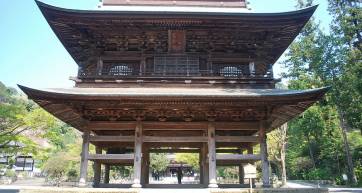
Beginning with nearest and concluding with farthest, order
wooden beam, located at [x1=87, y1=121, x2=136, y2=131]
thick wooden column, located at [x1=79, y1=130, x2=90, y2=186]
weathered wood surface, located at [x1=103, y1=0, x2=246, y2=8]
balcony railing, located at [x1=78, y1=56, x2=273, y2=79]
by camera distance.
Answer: thick wooden column, located at [x1=79, y1=130, x2=90, y2=186]
wooden beam, located at [x1=87, y1=121, x2=136, y2=131]
balcony railing, located at [x1=78, y1=56, x2=273, y2=79]
weathered wood surface, located at [x1=103, y1=0, x2=246, y2=8]

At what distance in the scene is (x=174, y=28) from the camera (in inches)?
576

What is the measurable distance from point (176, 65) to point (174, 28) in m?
1.86

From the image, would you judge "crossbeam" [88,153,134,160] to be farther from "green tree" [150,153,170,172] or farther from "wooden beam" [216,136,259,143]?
"green tree" [150,153,170,172]

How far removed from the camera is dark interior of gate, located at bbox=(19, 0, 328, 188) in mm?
12789

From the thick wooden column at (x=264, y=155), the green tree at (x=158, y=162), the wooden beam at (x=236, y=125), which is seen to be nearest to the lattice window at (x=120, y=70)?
the wooden beam at (x=236, y=125)

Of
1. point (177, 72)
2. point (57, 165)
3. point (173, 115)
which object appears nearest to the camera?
point (173, 115)

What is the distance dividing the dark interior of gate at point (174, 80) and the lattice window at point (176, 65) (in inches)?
2.0

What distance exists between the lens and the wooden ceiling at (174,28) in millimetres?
13797

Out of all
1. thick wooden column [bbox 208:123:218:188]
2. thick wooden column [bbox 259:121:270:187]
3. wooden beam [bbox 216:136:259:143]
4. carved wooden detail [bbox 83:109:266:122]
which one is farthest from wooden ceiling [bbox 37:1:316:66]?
wooden beam [bbox 216:136:259:143]

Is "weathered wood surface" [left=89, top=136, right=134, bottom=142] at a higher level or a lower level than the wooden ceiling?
lower

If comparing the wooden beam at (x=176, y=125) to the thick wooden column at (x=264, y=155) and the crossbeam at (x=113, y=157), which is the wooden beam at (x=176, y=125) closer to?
the crossbeam at (x=113, y=157)

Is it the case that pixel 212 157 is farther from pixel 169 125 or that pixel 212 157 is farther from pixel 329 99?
pixel 329 99

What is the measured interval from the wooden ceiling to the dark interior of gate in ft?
0.16

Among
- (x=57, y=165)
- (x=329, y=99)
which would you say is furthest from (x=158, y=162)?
(x=329, y=99)
